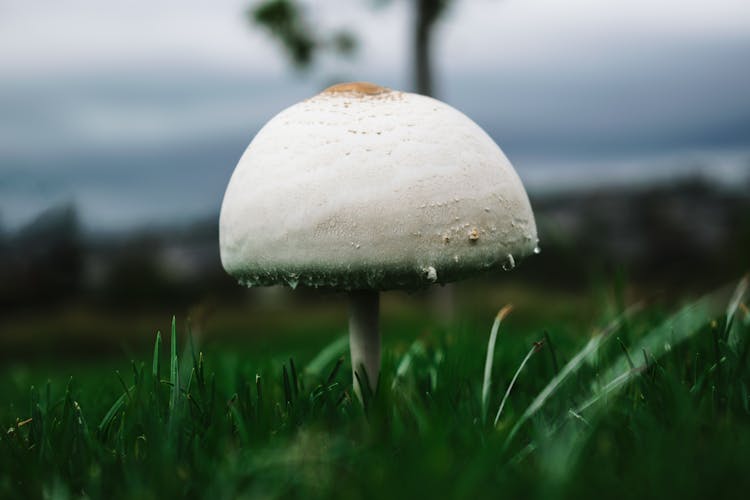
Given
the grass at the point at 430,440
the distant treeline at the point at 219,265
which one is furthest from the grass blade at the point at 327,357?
the distant treeline at the point at 219,265

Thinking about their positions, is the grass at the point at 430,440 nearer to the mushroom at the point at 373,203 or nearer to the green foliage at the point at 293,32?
the mushroom at the point at 373,203

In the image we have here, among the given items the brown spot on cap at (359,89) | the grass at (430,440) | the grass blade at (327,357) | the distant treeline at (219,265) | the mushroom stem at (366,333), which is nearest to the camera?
the grass at (430,440)

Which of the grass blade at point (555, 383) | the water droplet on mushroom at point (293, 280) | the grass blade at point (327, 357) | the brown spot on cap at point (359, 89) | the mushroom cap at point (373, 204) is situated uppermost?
the brown spot on cap at point (359, 89)

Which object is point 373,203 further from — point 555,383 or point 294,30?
point 294,30

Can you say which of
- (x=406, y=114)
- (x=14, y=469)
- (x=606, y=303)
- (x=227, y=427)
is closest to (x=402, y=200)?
(x=406, y=114)

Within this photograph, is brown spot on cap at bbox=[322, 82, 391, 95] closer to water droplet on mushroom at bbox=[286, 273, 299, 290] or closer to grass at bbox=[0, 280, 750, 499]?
water droplet on mushroom at bbox=[286, 273, 299, 290]

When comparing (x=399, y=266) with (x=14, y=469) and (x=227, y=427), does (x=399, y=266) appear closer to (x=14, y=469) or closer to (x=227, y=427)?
(x=227, y=427)
